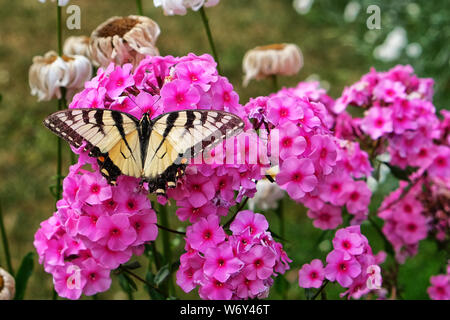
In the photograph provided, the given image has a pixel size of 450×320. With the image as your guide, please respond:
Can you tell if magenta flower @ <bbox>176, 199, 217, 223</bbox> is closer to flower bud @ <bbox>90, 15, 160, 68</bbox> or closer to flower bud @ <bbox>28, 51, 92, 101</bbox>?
flower bud @ <bbox>90, 15, 160, 68</bbox>

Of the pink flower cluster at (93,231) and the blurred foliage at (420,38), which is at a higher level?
the blurred foliage at (420,38)

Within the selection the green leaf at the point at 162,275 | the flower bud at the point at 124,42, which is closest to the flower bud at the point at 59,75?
the flower bud at the point at 124,42

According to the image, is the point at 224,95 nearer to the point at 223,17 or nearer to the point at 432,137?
the point at 432,137

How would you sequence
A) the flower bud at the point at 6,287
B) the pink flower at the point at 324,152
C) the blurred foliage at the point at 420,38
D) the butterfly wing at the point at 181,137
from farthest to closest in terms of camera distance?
the blurred foliage at the point at 420,38 → the flower bud at the point at 6,287 → the pink flower at the point at 324,152 → the butterfly wing at the point at 181,137

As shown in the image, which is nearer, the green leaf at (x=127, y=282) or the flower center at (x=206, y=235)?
the flower center at (x=206, y=235)

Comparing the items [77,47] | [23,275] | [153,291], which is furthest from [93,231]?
[77,47]

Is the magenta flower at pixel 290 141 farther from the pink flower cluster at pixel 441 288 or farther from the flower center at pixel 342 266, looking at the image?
the pink flower cluster at pixel 441 288
